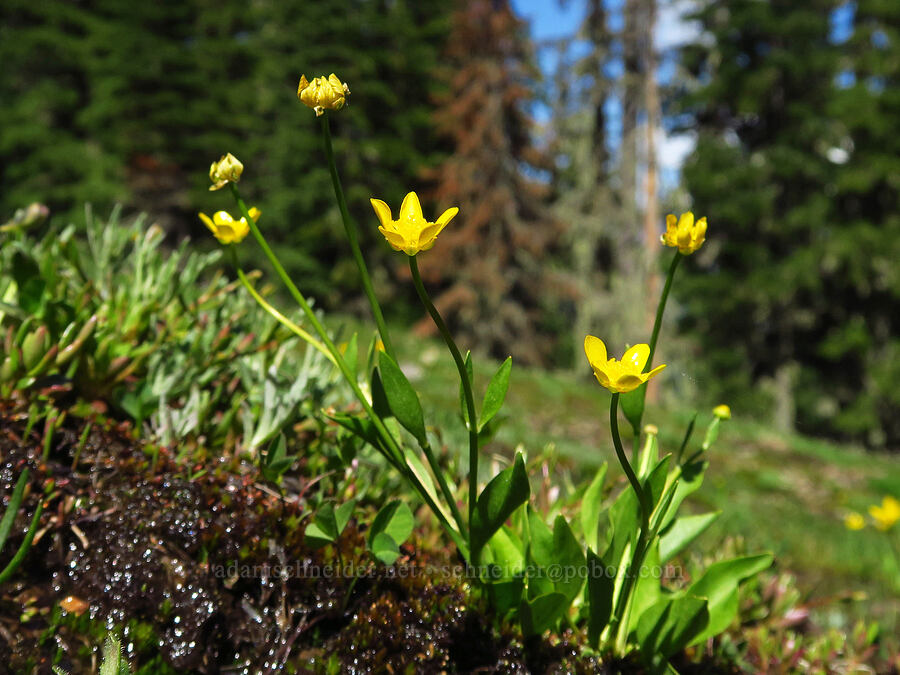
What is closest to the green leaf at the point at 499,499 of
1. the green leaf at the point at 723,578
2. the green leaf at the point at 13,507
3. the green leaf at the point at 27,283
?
the green leaf at the point at 723,578

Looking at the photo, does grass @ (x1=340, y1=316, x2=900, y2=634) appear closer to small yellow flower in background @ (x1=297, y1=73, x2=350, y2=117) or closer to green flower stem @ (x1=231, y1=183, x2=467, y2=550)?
green flower stem @ (x1=231, y1=183, x2=467, y2=550)

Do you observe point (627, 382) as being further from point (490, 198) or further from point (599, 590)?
point (490, 198)

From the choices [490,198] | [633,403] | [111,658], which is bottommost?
[111,658]

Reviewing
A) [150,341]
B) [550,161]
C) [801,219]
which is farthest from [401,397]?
[550,161]

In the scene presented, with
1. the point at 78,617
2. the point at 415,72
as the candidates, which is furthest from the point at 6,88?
the point at 78,617

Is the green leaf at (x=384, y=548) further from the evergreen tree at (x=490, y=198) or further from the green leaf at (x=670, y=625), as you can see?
the evergreen tree at (x=490, y=198)
